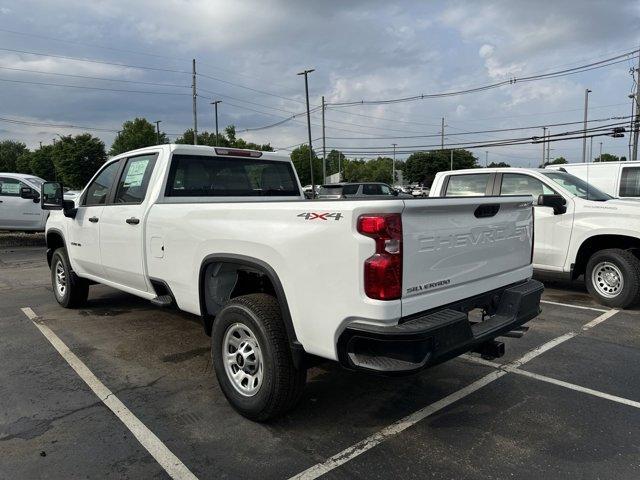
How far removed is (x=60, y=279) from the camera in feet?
22.4

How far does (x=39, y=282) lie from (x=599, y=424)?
28.6ft

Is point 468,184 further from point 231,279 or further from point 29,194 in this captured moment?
point 29,194

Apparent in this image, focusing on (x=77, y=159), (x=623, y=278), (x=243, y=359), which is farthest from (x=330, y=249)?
(x=77, y=159)

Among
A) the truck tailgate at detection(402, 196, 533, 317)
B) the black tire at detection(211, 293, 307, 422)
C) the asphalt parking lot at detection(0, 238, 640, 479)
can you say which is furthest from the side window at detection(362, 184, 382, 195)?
the black tire at detection(211, 293, 307, 422)

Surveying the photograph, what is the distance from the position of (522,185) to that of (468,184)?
841 millimetres

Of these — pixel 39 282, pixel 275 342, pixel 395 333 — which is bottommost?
pixel 39 282

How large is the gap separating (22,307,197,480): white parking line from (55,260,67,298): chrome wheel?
146 cm

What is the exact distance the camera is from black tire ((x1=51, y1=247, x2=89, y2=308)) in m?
6.45

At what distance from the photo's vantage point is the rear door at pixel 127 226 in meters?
4.73

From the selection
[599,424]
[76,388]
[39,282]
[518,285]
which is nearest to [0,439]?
[76,388]

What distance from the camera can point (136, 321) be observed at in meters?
6.14

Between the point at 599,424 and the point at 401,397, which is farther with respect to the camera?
the point at 401,397

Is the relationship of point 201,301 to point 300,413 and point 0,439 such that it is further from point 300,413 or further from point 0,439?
point 0,439

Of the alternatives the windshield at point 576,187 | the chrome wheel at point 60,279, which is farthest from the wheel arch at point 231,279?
the windshield at point 576,187
